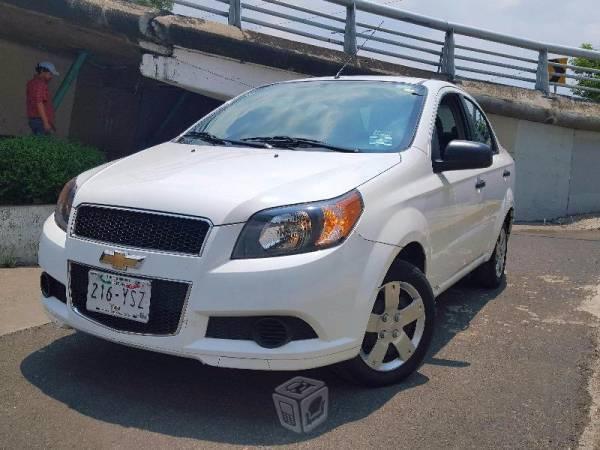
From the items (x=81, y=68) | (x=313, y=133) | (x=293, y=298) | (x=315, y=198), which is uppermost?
(x=81, y=68)

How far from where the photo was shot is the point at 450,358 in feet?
13.4

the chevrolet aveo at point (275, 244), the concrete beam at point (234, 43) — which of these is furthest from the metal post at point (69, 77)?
the chevrolet aveo at point (275, 244)

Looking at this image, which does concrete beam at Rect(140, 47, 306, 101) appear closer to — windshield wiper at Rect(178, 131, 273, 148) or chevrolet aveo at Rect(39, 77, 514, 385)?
windshield wiper at Rect(178, 131, 273, 148)

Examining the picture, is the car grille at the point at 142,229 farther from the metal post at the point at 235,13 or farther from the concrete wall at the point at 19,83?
the concrete wall at the point at 19,83

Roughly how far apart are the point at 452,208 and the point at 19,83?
9587mm

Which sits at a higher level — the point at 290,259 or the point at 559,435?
the point at 290,259

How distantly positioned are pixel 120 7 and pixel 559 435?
23.1 ft

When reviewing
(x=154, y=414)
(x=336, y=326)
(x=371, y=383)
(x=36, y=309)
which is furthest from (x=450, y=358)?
(x=36, y=309)

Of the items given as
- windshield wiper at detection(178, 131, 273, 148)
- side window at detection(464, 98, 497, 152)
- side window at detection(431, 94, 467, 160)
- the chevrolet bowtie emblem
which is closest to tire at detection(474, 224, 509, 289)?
side window at detection(464, 98, 497, 152)

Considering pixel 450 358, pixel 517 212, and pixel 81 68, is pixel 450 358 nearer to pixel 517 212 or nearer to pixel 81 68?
pixel 517 212

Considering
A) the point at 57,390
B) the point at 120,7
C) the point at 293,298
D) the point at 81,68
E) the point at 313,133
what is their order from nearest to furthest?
the point at 293,298, the point at 57,390, the point at 313,133, the point at 120,7, the point at 81,68

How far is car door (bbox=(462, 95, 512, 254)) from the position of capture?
16.4 feet

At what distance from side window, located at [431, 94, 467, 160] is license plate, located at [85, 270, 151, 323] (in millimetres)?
1954

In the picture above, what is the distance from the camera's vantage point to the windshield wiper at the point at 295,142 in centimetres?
381
